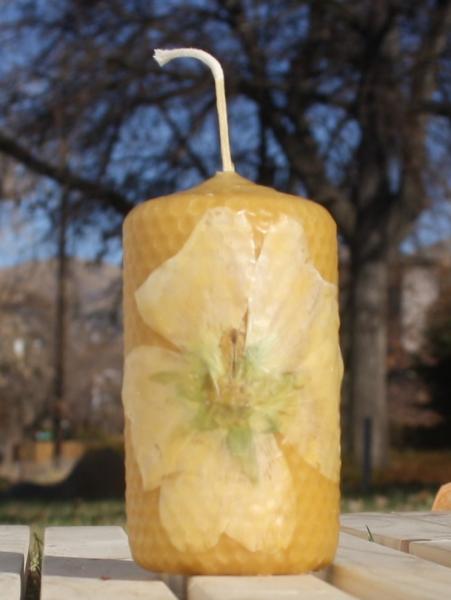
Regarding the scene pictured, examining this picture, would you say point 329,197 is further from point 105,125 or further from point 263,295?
point 263,295

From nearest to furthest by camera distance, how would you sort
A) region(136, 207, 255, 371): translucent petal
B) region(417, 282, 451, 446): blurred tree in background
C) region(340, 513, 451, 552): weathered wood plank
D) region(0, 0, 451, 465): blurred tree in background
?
region(136, 207, 255, 371): translucent petal, region(340, 513, 451, 552): weathered wood plank, region(0, 0, 451, 465): blurred tree in background, region(417, 282, 451, 446): blurred tree in background

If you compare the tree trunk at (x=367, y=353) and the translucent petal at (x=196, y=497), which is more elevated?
the translucent petal at (x=196, y=497)

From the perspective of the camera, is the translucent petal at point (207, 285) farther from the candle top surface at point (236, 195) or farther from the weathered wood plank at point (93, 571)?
the weathered wood plank at point (93, 571)

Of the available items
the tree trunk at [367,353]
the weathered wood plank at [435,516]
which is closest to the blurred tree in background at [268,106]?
the tree trunk at [367,353]

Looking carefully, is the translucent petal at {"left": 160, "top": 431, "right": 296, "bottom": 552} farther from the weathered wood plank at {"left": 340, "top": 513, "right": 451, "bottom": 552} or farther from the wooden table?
the weathered wood plank at {"left": 340, "top": 513, "right": 451, "bottom": 552}

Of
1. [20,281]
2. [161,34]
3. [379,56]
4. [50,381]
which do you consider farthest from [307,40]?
[50,381]

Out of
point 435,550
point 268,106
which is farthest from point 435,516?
point 268,106

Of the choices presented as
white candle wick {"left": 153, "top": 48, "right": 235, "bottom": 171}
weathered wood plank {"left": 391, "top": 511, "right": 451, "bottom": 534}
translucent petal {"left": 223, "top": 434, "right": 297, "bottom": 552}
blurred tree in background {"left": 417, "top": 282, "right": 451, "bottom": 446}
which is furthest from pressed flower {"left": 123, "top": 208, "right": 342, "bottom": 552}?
blurred tree in background {"left": 417, "top": 282, "right": 451, "bottom": 446}
